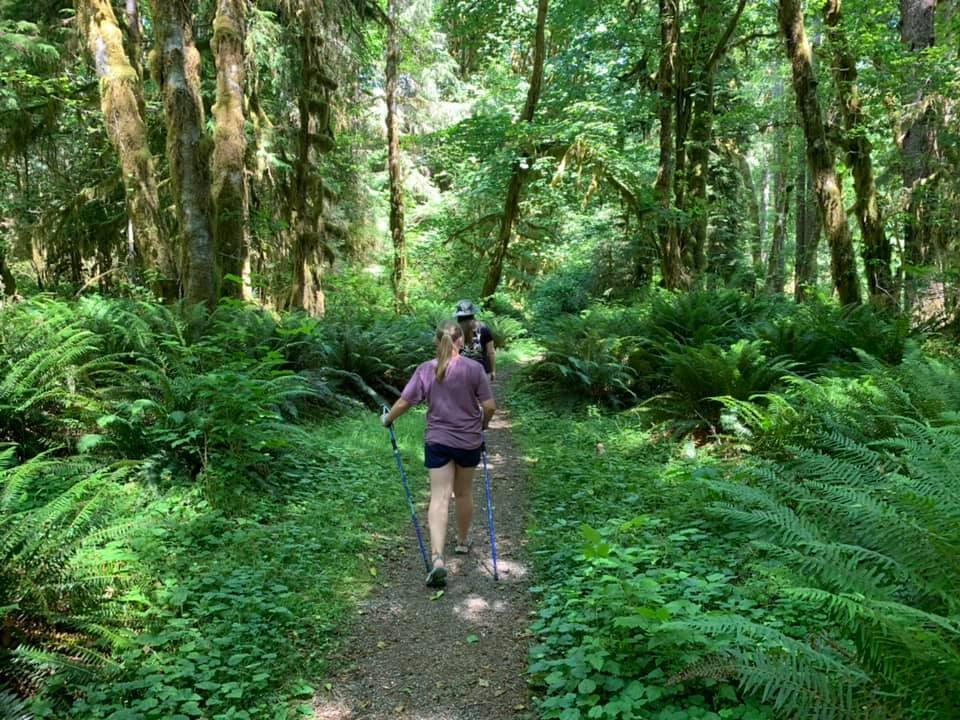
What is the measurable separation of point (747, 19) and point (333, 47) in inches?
409

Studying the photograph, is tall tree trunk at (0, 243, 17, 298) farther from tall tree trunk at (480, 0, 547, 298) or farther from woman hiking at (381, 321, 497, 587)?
tall tree trunk at (480, 0, 547, 298)

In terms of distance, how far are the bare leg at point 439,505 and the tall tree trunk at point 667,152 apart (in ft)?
35.4

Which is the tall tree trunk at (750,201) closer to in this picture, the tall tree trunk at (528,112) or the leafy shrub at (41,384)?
the tall tree trunk at (528,112)

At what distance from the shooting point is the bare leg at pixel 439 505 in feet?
15.7

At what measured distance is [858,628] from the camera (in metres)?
2.34

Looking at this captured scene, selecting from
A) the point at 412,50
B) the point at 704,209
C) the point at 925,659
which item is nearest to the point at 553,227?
the point at 412,50

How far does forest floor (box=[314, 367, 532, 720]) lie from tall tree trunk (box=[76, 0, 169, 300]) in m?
7.19

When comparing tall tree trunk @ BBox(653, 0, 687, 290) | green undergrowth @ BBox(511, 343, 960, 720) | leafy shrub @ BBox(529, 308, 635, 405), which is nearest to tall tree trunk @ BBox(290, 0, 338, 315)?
leafy shrub @ BBox(529, 308, 635, 405)

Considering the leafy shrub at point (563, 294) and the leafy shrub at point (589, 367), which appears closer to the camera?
the leafy shrub at point (589, 367)

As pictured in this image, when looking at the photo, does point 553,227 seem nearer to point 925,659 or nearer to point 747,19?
point 747,19

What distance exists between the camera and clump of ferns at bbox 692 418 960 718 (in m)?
2.19

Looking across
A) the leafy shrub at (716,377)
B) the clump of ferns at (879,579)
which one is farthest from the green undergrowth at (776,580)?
the leafy shrub at (716,377)

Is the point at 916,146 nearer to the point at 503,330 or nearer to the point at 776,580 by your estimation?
the point at 503,330

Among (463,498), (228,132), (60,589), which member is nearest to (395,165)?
(228,132)
